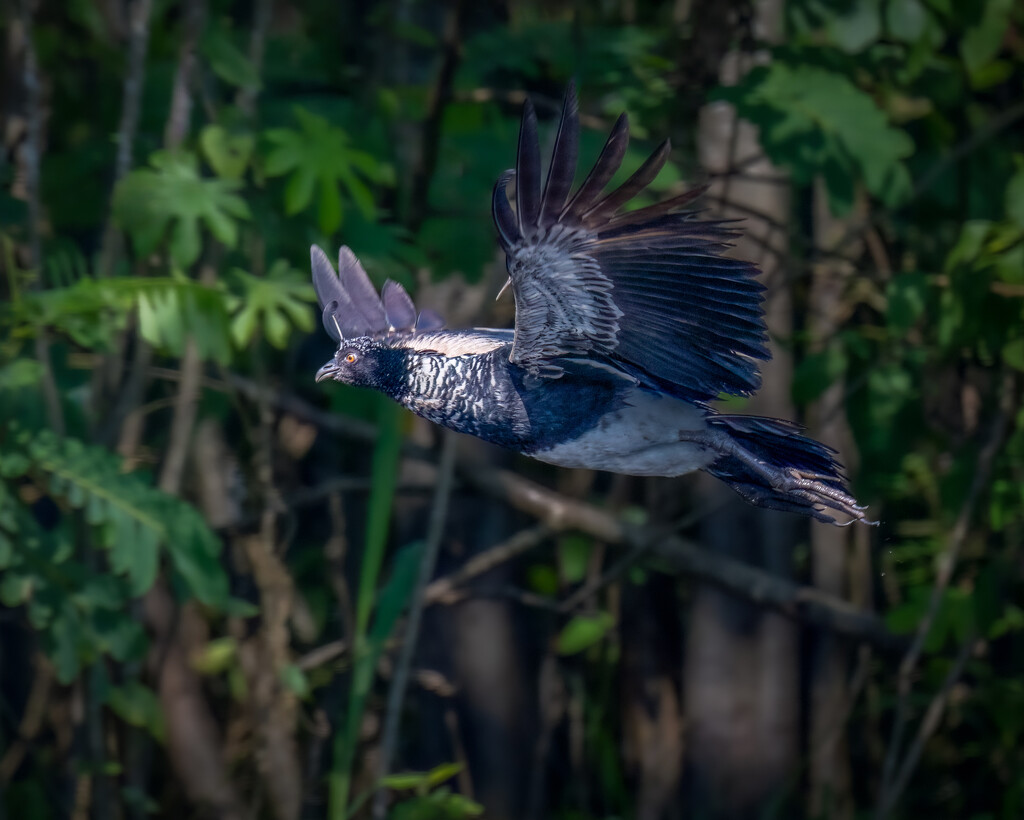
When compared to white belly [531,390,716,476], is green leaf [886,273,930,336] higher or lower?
higher

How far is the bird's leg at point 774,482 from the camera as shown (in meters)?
2.45

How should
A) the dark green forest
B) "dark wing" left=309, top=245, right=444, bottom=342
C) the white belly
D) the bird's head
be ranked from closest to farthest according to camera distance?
the white belly
the bird's head
"dark wing" left=309, top=245, right=444, bottom=342
the dark green forest

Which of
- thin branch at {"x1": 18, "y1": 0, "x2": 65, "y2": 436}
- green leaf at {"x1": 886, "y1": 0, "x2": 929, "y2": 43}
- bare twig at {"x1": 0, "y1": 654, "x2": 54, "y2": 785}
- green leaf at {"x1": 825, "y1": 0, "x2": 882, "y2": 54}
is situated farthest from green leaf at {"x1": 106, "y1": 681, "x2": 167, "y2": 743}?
green leaf at {"x1": 886, "y1": 0, "x2": 929, "y2": 43}

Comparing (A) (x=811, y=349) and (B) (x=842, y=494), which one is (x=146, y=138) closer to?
(A) (x=811, y=349)

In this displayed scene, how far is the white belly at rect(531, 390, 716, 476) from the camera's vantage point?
238cm

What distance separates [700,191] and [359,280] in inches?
40.3

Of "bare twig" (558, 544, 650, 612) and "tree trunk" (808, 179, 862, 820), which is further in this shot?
"tree trunk" (808, 179, 862, 820)

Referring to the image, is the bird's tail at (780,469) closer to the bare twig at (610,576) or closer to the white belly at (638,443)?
the white belly at (638,443)

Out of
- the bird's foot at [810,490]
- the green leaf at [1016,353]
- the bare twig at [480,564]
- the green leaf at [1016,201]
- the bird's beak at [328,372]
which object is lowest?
the bare twig at [480,564]

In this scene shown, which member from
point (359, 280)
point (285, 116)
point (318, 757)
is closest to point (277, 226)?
point (285, 116)

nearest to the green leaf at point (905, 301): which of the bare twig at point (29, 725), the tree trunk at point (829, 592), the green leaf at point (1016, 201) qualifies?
the green leaf at point (1016, 201)

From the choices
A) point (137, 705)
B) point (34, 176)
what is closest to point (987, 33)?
point (34, 176)

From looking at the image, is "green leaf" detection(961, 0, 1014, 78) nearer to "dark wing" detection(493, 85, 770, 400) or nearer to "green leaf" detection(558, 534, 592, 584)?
"green leaf" detection(558, 534, 592, 584)

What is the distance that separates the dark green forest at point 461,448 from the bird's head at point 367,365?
110cm
